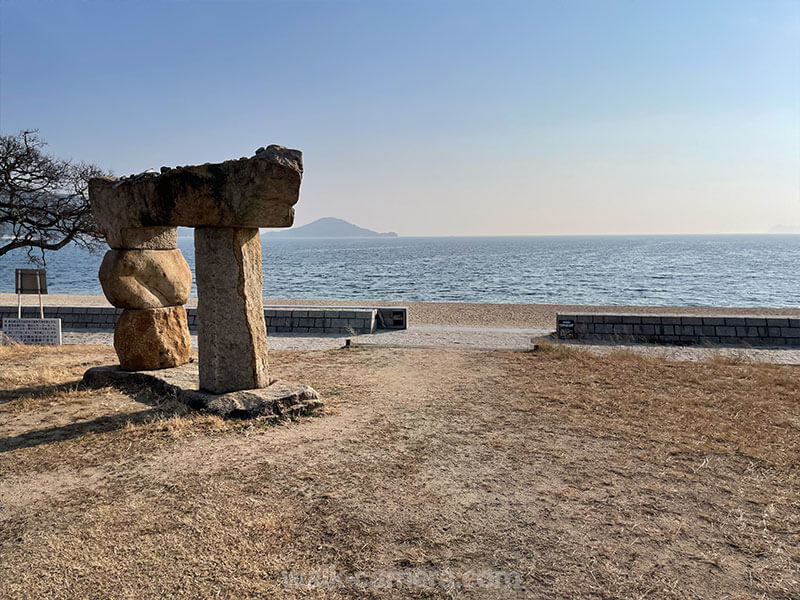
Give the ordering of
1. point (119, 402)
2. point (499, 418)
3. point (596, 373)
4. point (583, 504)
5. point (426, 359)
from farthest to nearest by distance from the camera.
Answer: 1. point (426, 359)
2. point (596, 373)
3. point (119, 402)
4. point (499, 418)
5. point (583, 504)

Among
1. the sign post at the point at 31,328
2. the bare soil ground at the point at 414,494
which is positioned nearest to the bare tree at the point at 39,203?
the sign post at the point at 31,328

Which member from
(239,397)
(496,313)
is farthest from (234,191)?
(496,313)

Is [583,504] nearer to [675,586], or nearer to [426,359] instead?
[675,586]

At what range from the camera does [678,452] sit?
5465mm

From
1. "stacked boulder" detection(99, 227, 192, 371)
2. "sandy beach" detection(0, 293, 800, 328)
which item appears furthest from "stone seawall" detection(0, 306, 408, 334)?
"stacked boulder" detection(99, 227, 192, 371)

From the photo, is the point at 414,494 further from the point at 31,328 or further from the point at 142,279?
the point at 31,328

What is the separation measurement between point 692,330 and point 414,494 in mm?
10317

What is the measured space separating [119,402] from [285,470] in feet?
10.7

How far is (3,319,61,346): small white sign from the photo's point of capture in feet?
38.8

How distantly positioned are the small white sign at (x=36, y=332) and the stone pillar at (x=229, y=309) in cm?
692

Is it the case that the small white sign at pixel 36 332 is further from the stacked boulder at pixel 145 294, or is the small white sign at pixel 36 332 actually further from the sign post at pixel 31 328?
the stacked boulder at pixel 145 294

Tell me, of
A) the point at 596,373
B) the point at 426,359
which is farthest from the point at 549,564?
the point at 426,359

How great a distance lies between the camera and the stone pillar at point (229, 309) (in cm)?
648

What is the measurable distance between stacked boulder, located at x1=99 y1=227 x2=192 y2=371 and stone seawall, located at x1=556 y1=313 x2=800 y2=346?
8.39m
